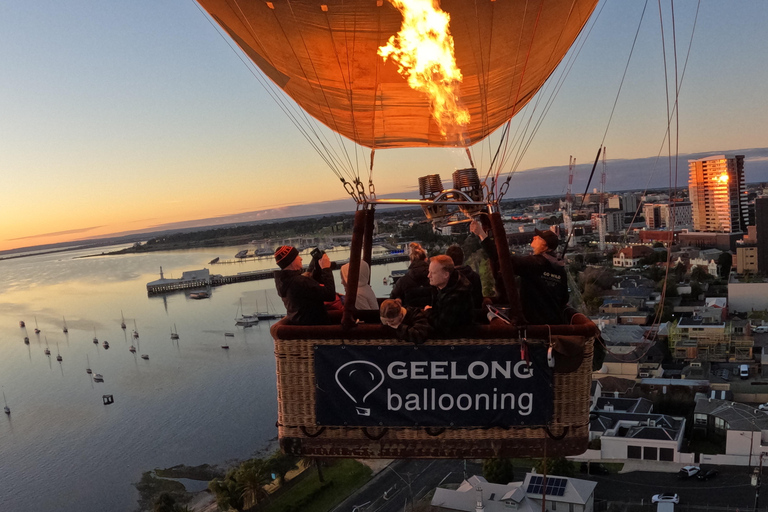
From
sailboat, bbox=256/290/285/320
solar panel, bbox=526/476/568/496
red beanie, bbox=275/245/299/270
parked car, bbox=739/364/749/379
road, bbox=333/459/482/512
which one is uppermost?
red beanie, bbox=275/245/299/270

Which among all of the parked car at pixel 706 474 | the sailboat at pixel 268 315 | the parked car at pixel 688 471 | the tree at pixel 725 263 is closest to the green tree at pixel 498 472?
the parked car at pixel 688 471

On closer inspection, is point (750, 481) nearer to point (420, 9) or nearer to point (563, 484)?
point (563, 484)

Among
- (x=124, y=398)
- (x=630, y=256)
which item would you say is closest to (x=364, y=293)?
(x=124, y=398)

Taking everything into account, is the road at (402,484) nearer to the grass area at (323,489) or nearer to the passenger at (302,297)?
the grass area at (323,489)

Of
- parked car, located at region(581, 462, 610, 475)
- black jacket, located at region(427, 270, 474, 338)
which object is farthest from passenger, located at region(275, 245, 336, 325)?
parked car, located at region(581, 462, 610, 475)

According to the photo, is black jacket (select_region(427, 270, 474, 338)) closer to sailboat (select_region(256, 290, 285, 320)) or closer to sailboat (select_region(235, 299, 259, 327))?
sailboat (select_region(256, 290, 285, 320))

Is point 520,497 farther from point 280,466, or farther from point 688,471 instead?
point 280,466
